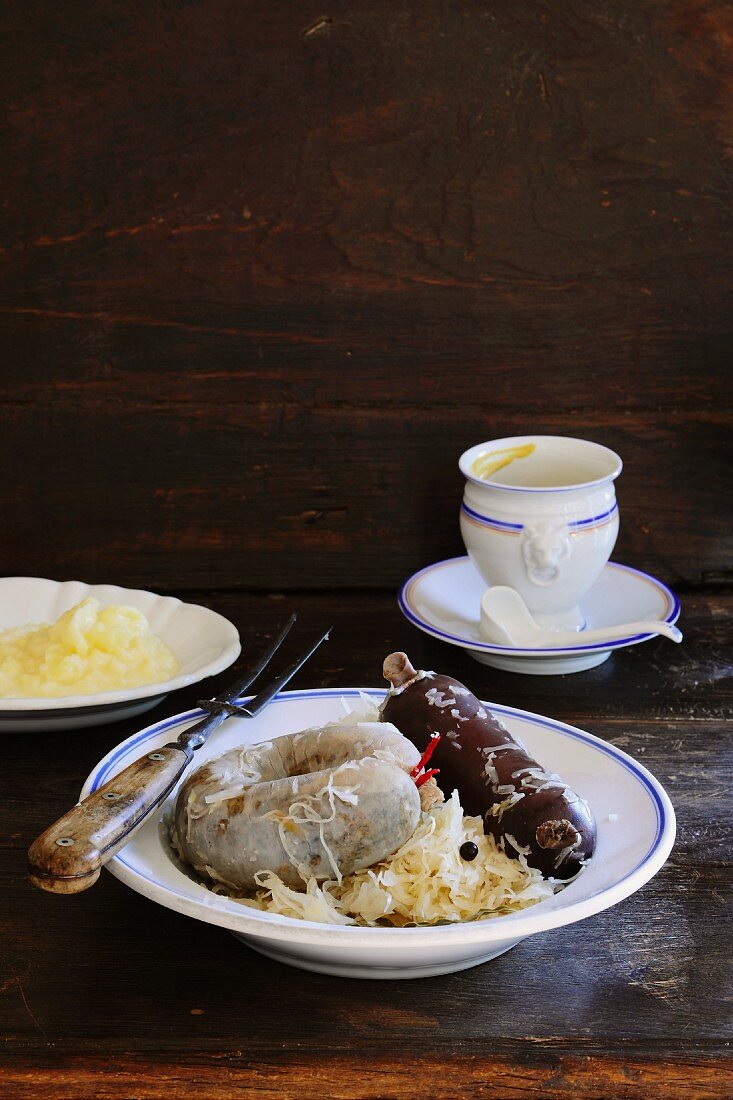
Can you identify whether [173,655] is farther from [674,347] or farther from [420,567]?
[674,347]

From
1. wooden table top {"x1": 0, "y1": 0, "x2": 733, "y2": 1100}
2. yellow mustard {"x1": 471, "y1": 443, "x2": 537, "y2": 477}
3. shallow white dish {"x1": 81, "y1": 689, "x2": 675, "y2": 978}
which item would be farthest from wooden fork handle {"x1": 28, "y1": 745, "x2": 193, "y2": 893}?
yellow mustard {"x1": 471, "y1": 443, "x2": 537, "y2": 477}

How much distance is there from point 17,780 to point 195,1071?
1.35 feet

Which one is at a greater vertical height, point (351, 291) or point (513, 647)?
point (351, 291)

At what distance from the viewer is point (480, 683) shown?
115 centimetres

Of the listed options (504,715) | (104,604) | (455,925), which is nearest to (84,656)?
(104,604)

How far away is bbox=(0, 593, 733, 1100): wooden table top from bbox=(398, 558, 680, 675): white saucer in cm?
33

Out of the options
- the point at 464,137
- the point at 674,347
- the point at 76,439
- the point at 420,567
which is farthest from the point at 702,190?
the point at 76,439

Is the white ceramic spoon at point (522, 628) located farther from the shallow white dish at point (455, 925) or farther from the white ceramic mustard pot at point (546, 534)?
the shallow white dish at point (455, 925)

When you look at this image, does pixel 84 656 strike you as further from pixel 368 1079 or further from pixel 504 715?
pixel 368 1079

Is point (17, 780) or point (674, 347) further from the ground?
point (674, 347)

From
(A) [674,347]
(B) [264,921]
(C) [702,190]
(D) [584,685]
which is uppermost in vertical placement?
(C) [702,190]

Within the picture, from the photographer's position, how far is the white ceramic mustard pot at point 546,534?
1163mm

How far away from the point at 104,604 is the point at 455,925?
0.74 m

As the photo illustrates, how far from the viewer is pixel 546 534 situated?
1.16m
